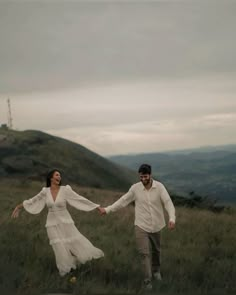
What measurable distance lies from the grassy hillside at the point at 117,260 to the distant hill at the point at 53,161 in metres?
25.1

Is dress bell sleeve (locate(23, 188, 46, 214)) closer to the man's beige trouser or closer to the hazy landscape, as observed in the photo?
the hazy landscape

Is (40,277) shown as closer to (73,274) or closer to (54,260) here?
(73,274)

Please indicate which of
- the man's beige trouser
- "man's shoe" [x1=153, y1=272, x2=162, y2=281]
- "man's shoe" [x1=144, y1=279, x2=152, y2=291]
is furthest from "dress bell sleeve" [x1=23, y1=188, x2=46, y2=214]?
"man's shoe" [x1=144, y1=279, x2=152, y2=291]

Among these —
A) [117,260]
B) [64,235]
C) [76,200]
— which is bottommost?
[117,260]

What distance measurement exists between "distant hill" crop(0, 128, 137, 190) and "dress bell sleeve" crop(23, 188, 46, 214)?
29635mm

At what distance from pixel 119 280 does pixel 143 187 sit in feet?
5.38

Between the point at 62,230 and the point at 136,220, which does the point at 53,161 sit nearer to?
the point at 62,230

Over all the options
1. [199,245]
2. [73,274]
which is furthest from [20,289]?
[199,245]

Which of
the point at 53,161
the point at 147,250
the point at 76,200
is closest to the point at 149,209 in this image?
the point at 147,250

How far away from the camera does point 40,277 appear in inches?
332

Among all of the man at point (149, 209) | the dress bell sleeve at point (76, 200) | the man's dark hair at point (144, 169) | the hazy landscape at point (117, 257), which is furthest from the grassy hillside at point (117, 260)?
the man's dark hair at point (144, 169)

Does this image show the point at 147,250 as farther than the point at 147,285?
Yes

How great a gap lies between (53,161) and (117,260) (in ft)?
128

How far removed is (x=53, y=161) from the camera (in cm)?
4894
